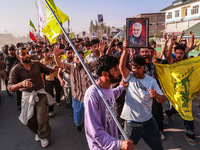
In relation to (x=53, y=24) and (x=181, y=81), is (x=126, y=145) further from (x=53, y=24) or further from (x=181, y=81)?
(x=181, y=81)

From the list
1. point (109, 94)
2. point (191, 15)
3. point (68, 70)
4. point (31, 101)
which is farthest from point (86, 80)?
point (191, 15)

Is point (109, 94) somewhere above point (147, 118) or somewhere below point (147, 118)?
above

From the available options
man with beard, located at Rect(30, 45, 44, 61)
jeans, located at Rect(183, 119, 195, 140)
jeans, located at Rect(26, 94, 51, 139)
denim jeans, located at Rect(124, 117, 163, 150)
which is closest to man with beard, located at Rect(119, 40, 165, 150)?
denim jeans, located at Rect(124, 117, 163, 150)

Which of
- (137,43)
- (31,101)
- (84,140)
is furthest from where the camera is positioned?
(84,140)

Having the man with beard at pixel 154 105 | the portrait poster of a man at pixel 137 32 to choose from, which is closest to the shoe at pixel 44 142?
the man with beard at pixel 154 105

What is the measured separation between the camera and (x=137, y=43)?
323cm

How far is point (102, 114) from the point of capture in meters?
1.79

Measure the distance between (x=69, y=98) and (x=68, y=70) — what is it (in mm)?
1356

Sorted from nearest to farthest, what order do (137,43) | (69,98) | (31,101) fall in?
(137,43)
(31,101)
(69,98)

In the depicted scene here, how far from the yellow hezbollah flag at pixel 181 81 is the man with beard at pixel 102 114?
81.4 inches

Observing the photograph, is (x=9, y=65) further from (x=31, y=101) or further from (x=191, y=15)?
(x=191, y=15)

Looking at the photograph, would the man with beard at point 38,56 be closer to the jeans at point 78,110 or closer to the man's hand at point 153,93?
the jeans at point 78,110

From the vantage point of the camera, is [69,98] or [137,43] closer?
[137,43]

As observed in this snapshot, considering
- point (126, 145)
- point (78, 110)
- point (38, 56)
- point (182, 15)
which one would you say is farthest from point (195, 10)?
point (126, 145)
